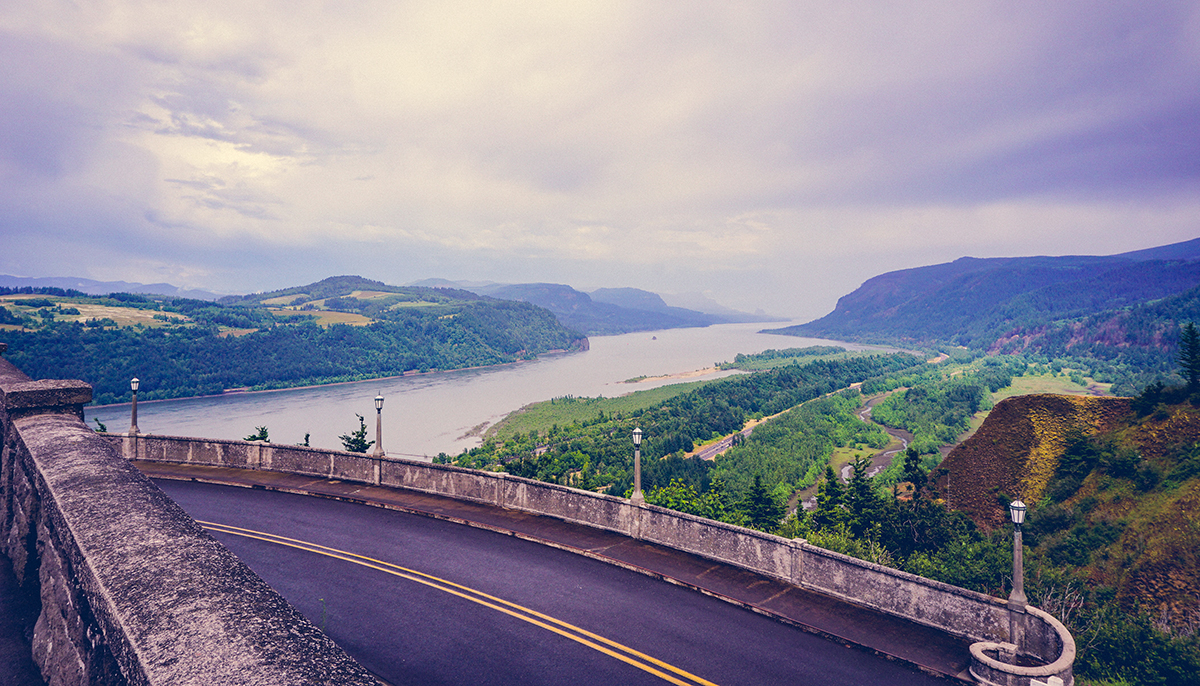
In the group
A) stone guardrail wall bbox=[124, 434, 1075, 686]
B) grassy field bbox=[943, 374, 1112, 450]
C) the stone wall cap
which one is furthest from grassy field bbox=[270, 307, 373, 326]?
the stone wall cap

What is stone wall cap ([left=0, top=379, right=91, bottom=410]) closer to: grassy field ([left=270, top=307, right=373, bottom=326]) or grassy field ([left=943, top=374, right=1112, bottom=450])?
grassy field ([left=943, top=374, right=1112, bottom=450])

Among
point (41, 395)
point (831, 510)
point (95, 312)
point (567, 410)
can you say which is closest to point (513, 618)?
point (41, 395)

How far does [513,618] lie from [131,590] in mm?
7221

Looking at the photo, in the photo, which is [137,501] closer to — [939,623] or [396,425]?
[939,623]

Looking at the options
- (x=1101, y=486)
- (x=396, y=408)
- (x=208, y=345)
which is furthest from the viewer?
(x=208, y=345)

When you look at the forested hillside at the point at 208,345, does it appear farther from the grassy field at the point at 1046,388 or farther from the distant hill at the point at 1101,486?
the grassy field at the point at 1046,388

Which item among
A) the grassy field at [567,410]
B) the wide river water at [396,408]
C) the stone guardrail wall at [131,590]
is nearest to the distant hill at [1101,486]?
the stone guardrail wall at [131,590]

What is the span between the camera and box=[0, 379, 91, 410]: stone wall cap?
34.4 feet

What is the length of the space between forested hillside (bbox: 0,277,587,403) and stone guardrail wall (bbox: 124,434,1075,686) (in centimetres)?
9077

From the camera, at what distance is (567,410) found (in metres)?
86.3

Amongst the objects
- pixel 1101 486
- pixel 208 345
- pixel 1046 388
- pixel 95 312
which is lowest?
pixel 1046 388

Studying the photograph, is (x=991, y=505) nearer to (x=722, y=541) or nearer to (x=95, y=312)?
(x=722, y=541)

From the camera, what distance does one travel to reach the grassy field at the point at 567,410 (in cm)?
7544

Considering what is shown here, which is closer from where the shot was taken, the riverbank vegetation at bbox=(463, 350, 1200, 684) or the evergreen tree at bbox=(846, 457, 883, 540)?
the riverbank vegetation at bbox=(463, 350, 1200, 684)
